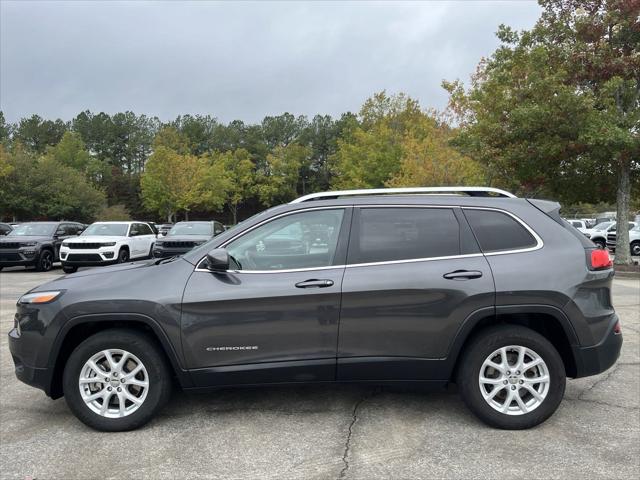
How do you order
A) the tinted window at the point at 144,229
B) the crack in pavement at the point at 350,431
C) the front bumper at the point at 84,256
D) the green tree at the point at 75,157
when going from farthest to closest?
the green tree at the point at 75,157 < the tinted window at the point at 144,229 < the front bumper at the point at 84,256 < the crack in pavement at the point at 350,431

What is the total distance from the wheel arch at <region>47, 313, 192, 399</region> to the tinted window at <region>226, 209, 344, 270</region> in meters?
0.77

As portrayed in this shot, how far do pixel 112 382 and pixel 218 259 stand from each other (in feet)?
3.92

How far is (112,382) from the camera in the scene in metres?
3.70

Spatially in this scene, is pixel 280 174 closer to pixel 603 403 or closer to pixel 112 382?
pixel 603 403

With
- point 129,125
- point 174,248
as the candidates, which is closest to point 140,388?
point 174,248

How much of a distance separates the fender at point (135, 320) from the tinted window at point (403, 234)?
56.3 inches

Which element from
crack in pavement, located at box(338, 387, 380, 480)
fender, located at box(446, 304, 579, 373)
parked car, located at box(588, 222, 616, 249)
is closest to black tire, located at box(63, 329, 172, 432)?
crack in pavement, located at box(338, 387, 380, 480)

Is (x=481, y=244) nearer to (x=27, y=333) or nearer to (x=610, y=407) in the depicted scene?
(x=610, y=407)

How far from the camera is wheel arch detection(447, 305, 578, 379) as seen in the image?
364 cm

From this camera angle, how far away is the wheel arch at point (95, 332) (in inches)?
143

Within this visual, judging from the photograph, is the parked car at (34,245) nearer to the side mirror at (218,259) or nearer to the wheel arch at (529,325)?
the side mirror at (218,259)

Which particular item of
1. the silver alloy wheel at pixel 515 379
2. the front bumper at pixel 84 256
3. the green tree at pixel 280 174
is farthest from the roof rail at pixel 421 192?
the green tree at pixel 280 174

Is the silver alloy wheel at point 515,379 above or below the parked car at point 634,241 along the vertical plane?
below

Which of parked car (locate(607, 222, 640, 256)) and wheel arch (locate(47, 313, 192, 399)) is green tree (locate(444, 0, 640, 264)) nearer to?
parked car (locate(607, 222, 640, 256))
